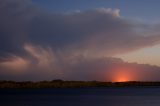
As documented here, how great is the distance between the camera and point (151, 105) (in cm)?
7750

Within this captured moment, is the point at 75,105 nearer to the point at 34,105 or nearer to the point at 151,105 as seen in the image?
the point at 34,105

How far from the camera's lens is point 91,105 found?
79.2 m

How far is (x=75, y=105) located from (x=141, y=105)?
15.4 metres

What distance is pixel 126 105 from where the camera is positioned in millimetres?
76812

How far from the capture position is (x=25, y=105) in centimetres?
7831

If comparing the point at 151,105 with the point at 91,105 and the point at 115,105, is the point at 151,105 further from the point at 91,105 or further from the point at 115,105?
the point at 91,105

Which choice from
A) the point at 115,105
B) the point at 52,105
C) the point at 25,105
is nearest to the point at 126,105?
the point at 115,105

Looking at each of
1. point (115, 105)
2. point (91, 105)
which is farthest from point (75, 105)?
point (115, 105)

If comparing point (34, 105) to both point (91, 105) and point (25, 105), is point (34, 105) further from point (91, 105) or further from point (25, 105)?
point (91, 105)

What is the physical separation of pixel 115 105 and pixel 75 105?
371 inches

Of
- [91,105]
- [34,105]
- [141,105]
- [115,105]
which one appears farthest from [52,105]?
[141,105]

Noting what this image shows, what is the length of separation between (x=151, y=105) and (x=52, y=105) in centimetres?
2315

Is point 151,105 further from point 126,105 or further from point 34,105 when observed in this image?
point 34,105

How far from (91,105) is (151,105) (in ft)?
45.7
